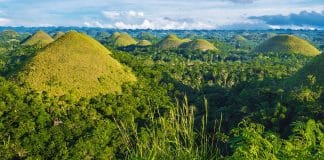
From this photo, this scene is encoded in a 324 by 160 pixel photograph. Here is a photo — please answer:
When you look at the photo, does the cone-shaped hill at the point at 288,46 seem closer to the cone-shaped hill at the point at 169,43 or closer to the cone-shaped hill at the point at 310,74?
the cone-shaped hill at the point at 169,43

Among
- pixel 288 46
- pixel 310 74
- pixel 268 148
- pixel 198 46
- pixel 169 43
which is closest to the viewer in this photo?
pixel 268 148

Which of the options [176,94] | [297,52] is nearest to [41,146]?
[176,94]

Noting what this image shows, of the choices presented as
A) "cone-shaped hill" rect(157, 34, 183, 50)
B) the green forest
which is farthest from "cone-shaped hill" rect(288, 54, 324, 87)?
"cone-shaped hill" rect(157, 34, 183, 50)

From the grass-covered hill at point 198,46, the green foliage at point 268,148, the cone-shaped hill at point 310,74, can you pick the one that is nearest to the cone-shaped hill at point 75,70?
the cone-shaped hill at point 310,74

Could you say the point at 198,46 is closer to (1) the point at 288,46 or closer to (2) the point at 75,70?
(1) the point at 288,46

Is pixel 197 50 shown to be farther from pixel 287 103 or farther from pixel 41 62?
pixel 287 103

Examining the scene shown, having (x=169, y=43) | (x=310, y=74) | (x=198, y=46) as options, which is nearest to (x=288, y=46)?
(x=198, y=46)
